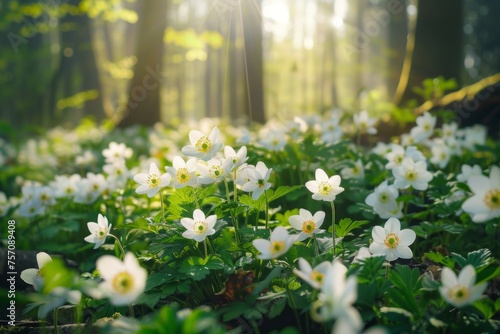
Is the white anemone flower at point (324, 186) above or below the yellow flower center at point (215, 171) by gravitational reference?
below

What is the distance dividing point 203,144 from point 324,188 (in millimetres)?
468

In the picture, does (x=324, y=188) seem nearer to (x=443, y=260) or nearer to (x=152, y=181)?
(x=443, y=260)

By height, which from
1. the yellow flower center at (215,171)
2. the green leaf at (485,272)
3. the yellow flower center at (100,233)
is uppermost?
the yellow flower center at (215,171)

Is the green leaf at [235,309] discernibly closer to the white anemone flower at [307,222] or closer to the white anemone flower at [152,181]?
the white anemone flower at [307,222]

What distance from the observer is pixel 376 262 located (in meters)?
1.24

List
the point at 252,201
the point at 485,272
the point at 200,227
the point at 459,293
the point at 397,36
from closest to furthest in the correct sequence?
1. the point at 459,293
2. the point at 485,272
3. the point at 200,227
4. the point at 252,201
5. the point at 397,36

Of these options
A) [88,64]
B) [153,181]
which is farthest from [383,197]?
[88,64]

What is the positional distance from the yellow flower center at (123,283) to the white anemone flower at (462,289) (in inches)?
28.0

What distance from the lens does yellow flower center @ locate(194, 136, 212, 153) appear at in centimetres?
169

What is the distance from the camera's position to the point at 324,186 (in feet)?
5.25

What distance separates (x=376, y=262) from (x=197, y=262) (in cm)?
56

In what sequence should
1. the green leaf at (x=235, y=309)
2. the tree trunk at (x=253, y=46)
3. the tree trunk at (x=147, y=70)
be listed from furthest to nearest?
1. the tree trunk at (x=147, y=70)
2. the tree trunk at (x=253, y=46)
3. the green leaf at (x=235, y=309)

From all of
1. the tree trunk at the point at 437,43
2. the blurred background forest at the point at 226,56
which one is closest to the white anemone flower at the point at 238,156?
the blurred background forest at the point at 226,56

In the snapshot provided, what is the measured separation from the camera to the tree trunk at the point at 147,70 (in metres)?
8.42
